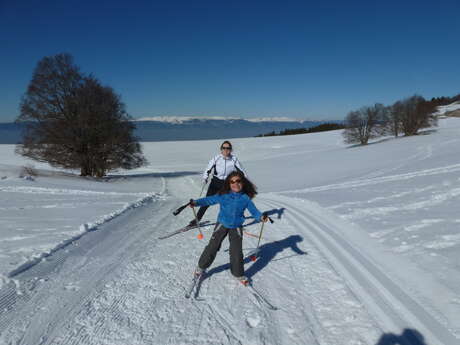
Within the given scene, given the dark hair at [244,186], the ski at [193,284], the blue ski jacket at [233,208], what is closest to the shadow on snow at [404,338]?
the blue ski jacket at [233,208]

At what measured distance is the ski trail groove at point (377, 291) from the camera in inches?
116

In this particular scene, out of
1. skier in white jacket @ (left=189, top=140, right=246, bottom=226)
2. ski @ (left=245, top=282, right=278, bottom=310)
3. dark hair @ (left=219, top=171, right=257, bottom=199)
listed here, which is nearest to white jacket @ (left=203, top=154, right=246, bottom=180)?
skier in white jacket @ (left=189, top=140, right=246, bottom=226)

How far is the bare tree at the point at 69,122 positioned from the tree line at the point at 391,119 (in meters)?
38.8

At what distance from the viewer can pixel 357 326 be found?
2.98 meters

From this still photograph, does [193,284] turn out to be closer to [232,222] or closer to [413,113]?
[232,222]

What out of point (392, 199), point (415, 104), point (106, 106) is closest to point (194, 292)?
point (392, 199)

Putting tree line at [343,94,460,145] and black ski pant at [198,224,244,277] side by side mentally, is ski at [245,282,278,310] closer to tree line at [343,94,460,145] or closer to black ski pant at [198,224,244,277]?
black ski pant at [198,224,244,277]

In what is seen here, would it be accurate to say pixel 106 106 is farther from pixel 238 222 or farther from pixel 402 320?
pixel 402 320

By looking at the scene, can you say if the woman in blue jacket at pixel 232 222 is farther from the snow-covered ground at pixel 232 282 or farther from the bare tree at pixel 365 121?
the bare tree at pixel 365 121

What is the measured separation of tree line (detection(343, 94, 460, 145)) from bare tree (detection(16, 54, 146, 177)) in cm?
3882

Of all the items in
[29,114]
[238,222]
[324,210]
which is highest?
[29,114]

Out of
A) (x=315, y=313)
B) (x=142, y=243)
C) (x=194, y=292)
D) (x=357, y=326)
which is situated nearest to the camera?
(x=357, y=326)

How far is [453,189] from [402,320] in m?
8.24

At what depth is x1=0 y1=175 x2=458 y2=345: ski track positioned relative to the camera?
9.25 feet
